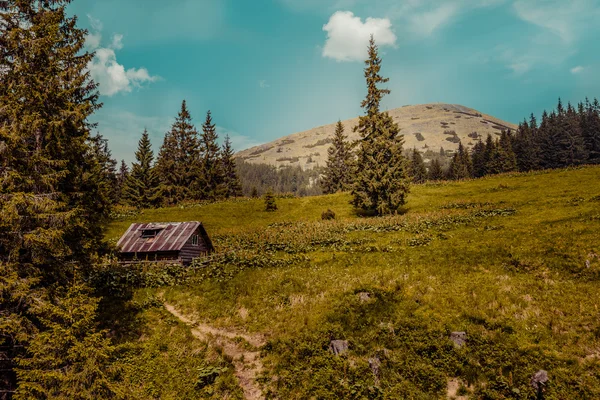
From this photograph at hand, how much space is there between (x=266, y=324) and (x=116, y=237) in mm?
27187

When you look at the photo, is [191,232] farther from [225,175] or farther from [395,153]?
[225,175]

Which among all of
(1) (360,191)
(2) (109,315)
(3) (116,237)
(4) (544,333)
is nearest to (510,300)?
(4) (544,333)

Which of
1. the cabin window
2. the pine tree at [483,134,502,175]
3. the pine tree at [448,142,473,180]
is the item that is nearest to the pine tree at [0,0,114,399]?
the cabin window

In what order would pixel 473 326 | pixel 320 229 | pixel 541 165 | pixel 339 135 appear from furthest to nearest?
pixel 541 165 < pixel 339 135 < pixel 320 229 < pixel 473 326

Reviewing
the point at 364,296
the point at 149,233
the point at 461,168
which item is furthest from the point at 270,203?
the point at 461,168

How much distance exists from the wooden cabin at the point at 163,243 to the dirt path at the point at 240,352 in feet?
28.6

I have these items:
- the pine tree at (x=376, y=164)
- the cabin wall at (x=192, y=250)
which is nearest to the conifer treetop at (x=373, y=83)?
the pine tree at (x=376, y=164)

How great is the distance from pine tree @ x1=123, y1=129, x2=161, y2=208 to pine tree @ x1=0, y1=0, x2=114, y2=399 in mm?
46341

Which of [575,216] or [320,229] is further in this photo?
[320,229]

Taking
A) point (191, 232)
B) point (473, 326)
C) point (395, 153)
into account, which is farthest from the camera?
point (395, 153)

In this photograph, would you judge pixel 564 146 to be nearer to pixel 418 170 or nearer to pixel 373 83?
pixel 418 170

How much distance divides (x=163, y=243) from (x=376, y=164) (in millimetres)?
25361

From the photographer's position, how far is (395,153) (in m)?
Result: 39.2

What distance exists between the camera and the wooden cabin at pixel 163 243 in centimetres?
2581
